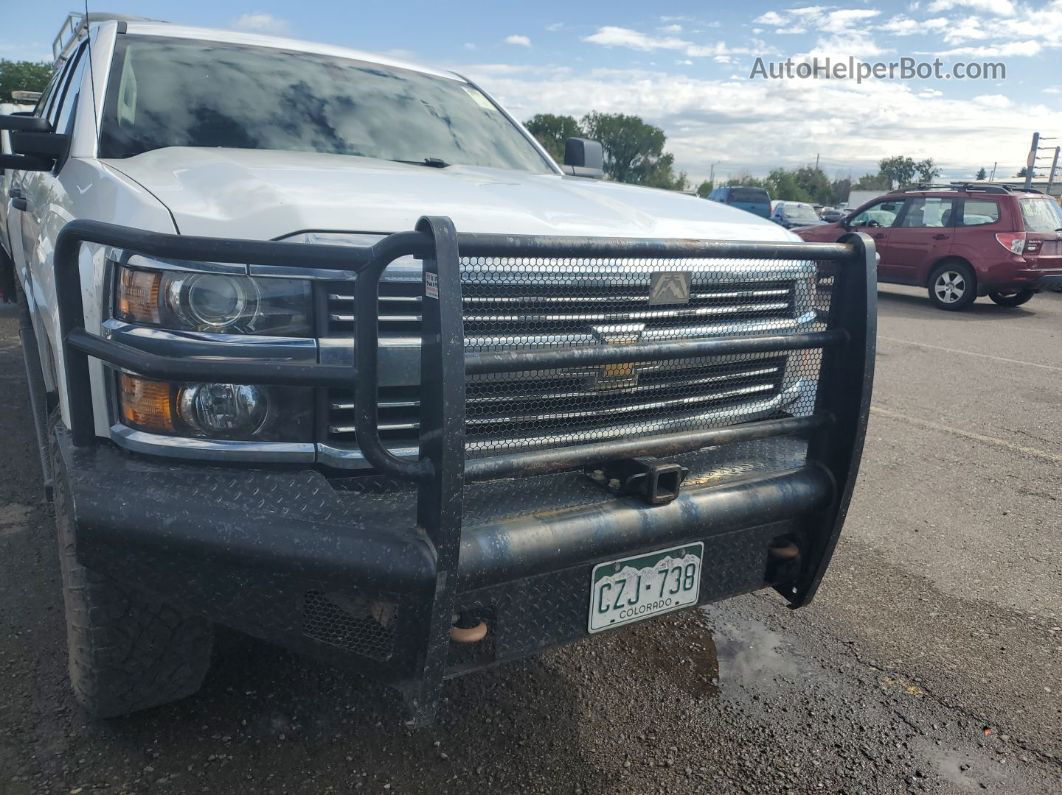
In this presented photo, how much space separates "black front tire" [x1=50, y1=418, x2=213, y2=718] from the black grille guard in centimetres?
42

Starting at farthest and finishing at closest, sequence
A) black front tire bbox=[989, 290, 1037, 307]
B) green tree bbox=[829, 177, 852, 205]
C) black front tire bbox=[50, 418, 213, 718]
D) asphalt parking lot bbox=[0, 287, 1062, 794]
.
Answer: green tree bbox=[829, 177, 852, 205] → black front tire bbox=[989, 290, 1037, 307] → asphalt parking lot bbox=[0, 287, 1062, 794] → black front tire bbox=[50, 418, 213, 718]

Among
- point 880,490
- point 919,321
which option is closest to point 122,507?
point 880,490

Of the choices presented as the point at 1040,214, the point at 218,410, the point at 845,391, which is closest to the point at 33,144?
the point at 218,410

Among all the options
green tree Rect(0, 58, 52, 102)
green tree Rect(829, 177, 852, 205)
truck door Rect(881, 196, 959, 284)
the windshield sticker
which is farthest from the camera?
green tree Rect(829, 177, 852, 205)

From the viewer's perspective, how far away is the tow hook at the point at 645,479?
220 cm

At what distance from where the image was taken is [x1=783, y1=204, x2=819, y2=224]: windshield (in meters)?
27.3

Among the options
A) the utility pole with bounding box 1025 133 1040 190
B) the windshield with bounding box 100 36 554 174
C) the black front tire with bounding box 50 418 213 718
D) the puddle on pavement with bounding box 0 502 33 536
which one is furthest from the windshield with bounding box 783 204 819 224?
the black front tire with bounding box 50 418 213 718

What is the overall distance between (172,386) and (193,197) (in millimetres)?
542

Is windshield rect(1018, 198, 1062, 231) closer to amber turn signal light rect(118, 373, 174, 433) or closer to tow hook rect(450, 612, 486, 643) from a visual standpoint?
tow hook rect(450, 612, 486, 643)

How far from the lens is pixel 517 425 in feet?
7.27

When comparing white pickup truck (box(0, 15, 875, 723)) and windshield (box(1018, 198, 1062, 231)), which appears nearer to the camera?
white pickup truck (box(0, 15, 875, 723))

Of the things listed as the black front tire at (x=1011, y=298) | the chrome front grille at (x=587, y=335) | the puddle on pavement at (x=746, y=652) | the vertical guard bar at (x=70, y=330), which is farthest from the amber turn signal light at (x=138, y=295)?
the black front tire at (x=1011, y=298)

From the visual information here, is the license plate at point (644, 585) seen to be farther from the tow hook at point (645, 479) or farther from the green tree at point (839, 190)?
the green tree at point (839, 190)

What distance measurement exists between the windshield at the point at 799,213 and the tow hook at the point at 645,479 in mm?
26208
